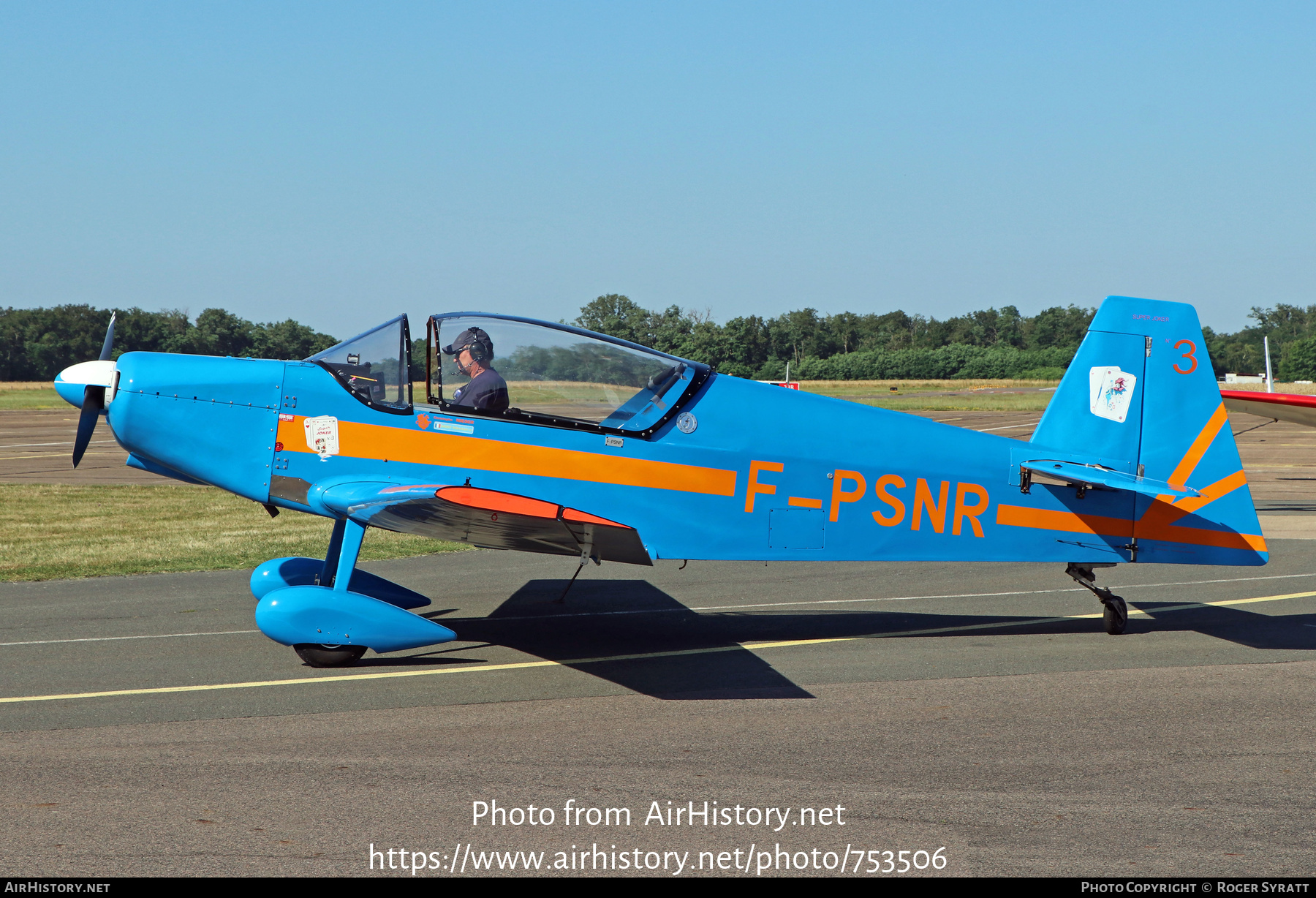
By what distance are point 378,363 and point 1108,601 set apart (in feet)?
18.8

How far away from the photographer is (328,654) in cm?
670

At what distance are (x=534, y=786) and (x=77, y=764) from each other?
2.21 metres

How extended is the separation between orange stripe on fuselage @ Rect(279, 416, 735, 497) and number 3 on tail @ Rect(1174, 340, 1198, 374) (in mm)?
4094

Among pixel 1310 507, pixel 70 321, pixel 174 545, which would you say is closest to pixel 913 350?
pixel 70 321

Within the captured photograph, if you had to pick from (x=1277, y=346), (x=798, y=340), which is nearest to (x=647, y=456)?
(x=798, y=340)

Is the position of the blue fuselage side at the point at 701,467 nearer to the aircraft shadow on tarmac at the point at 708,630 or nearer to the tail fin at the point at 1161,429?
the tail fin at the point at 1161,429

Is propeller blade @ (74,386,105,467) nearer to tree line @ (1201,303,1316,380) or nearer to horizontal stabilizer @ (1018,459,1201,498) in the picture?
horizontal stabilizer @ (1018,459,1201,498)

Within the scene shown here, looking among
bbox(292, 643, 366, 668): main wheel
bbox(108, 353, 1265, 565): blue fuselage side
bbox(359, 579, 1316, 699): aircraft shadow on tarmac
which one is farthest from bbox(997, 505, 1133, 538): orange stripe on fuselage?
bbox(292, 643, 366, 668): main wheel

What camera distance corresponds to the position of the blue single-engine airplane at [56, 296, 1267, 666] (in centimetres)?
694

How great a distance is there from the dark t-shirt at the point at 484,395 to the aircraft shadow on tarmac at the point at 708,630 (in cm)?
177

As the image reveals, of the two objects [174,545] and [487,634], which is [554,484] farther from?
[174,545]

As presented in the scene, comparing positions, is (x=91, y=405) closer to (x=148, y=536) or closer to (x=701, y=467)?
(x=701, y=467)

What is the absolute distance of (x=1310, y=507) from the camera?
16.4m
